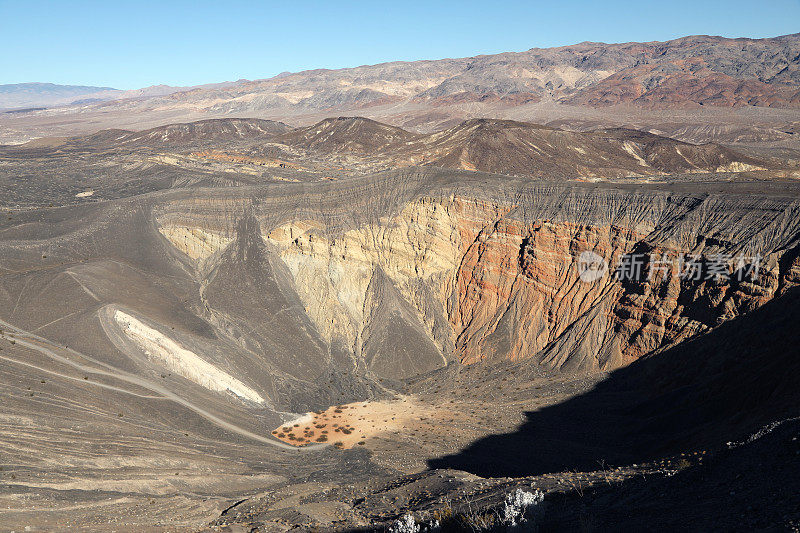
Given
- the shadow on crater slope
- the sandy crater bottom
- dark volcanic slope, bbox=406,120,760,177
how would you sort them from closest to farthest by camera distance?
the shadow on crater slope → the sandy crater bottom → dark volcanic slope, bbox=406,120,760,177

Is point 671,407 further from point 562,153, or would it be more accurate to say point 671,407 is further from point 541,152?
point 562,153

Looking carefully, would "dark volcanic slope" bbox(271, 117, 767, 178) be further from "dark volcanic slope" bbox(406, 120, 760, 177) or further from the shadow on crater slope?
the shadow on crater slope

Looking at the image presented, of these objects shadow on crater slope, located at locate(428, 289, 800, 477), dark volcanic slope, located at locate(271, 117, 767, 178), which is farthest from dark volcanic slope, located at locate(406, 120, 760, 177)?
shadow on crater slope, located at locate(428, 289, 800, 477)

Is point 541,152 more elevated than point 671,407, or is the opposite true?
point 541,152

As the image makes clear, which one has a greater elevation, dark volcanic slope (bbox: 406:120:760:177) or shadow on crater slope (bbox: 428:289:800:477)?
dark volcanic slope (bbox: 406:120:760:177)

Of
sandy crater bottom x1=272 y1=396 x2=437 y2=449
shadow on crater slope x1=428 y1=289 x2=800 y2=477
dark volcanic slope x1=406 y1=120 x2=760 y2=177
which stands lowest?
sandy crater bottom x1=272 y1=396 x2=437 y2=449

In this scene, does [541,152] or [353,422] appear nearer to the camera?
[353,422]

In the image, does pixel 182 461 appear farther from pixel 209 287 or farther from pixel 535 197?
pixel 535 197

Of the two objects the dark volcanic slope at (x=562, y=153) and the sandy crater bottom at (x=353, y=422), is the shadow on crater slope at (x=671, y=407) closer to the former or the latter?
the sandy crater bottom at (x=353, y=422)

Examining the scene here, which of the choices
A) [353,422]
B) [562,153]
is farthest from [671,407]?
[562,153]

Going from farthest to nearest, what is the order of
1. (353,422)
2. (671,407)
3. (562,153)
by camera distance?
1. (562,153)
2. (353,422)
3. (671,407)

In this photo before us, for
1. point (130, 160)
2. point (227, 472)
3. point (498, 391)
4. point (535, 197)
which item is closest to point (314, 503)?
point (227, 472)
